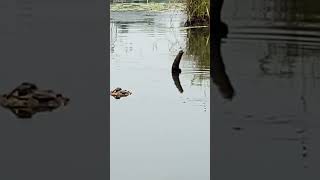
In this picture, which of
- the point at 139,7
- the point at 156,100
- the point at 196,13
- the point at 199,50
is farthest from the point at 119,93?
the point at 139,7

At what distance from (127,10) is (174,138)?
7.33 m

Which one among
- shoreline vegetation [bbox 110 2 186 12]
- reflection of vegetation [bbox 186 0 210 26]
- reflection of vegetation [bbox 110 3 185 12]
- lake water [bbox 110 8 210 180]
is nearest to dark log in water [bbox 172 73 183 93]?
lake water [bbox 110 8 210 180]

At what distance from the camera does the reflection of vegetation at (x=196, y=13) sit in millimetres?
5919

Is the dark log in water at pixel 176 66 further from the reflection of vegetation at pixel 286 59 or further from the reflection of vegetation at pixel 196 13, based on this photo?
the reflection of vegetation at pixel 196 13

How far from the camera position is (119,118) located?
7.86ft

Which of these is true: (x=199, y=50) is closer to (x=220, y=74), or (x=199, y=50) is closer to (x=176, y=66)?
(x=176, y=66)

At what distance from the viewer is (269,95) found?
221cm

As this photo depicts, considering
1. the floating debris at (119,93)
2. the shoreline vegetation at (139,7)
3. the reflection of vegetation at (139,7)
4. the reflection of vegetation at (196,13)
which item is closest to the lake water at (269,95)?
the floating debris at (119,93)
